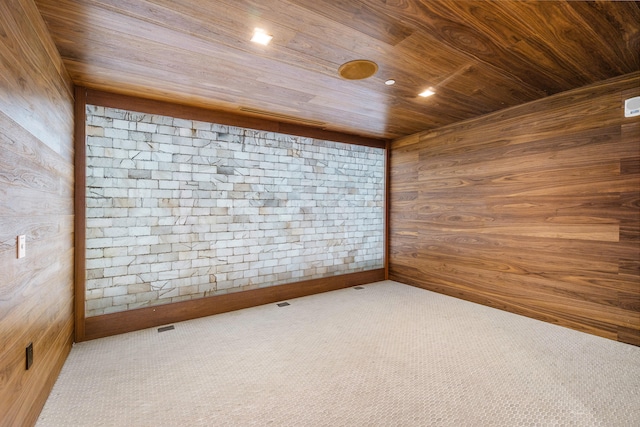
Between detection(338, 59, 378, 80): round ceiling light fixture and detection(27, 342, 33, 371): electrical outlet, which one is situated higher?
detection(338, 59, 378, 80): round ceiling light fixture

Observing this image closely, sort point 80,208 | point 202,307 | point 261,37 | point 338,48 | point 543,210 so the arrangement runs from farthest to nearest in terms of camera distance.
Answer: point 202,307, point 543,210, point 80,208, point 338,48, point 261,37

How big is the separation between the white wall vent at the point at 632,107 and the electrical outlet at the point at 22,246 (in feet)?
14.0

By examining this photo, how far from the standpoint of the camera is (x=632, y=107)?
8.04 ft

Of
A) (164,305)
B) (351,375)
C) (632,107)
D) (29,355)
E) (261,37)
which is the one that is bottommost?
(351,375)

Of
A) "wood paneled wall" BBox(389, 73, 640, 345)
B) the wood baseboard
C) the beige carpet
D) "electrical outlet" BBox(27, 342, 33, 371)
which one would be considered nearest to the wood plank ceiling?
"wood paneled wall" BBox(389, 73, 640, 345)

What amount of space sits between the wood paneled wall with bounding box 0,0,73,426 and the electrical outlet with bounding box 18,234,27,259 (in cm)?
3

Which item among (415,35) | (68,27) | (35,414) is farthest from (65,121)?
(415,35)

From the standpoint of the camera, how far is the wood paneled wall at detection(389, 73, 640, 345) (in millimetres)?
2514

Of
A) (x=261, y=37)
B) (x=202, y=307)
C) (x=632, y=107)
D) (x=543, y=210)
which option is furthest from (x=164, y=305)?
(x=632, y=107)

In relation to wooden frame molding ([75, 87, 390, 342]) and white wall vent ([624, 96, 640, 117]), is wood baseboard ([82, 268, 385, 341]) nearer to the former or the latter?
wooden frame molding ([75, 87, 390, 342])

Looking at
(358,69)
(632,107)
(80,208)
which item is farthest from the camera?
(80,208)

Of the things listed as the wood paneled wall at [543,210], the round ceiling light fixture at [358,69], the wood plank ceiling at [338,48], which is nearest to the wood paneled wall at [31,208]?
the wood plank ceiling at [338,48]

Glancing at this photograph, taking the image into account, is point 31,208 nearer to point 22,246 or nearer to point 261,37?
point 22,246

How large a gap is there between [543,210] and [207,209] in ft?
11.4
